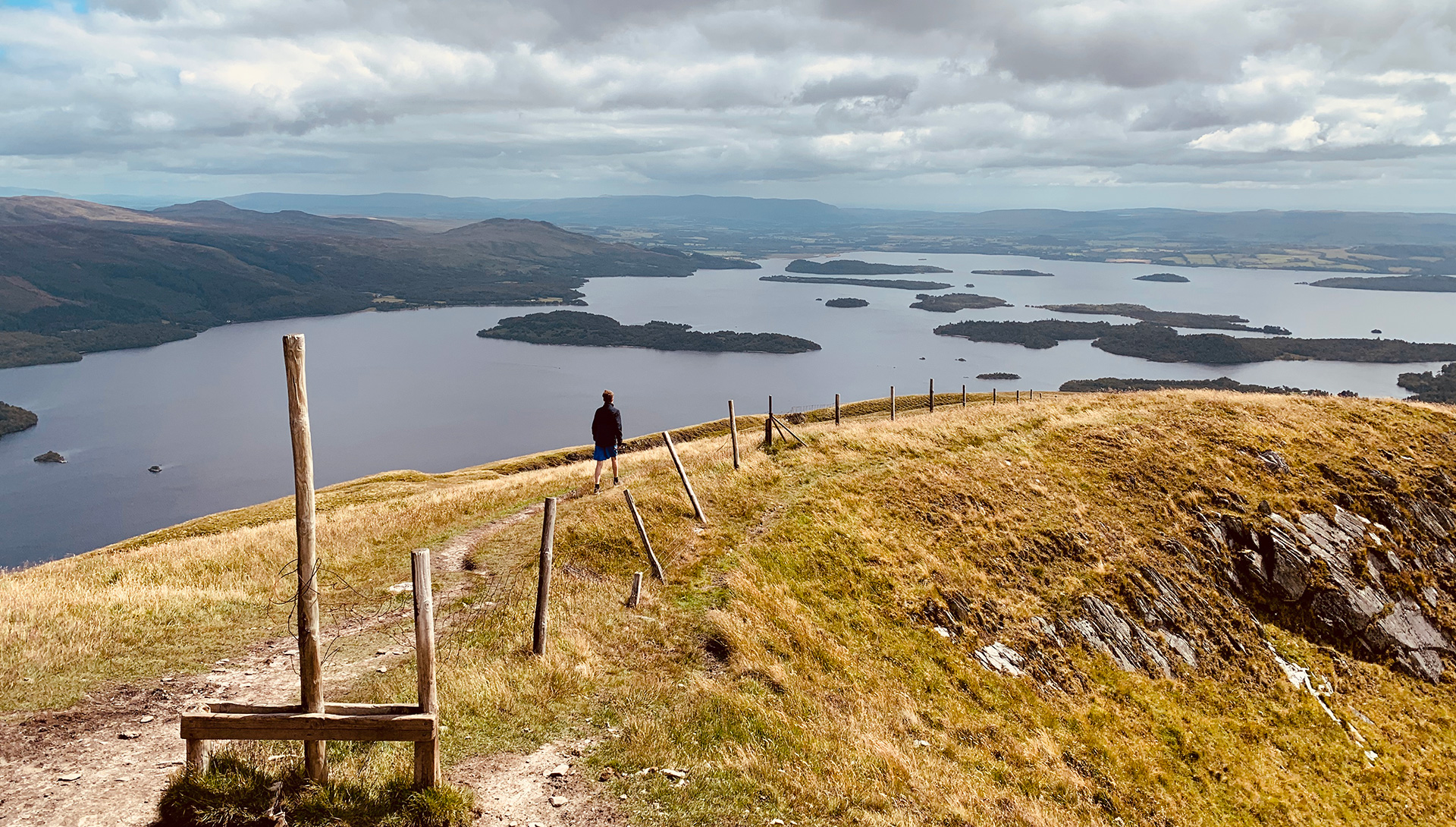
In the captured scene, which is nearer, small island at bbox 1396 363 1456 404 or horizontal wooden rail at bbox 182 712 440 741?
horizontal wooden rail at bbox 182 712 440 741

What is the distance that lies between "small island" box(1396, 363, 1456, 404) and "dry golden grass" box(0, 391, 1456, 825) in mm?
179806

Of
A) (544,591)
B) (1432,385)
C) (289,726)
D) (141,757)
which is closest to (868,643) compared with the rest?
(544,591)

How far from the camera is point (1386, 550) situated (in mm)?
31266

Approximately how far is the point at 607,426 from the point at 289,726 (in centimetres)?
1679

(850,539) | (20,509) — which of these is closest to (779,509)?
(850,539)

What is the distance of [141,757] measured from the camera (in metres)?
10.9

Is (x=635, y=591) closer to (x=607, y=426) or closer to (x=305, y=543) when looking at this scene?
(x=607, y=426)

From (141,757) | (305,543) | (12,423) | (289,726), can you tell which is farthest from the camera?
(12,423)

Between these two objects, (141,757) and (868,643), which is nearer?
(141,757)

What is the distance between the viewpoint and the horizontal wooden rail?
9141mm

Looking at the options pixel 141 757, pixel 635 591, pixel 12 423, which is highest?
pixel 141 757

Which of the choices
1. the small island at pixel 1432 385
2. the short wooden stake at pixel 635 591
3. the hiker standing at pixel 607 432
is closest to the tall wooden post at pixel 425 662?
the short wooden stake at pixel 635 591

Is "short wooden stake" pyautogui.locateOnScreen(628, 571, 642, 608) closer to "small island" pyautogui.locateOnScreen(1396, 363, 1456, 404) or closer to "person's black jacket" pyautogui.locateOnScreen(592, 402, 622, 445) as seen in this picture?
"person's black jacket" pyautogui.locateOnScreen(592, 402, 622, 445)

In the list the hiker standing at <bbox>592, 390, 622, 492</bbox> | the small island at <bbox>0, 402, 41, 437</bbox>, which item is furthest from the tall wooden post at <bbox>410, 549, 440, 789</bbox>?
the small island at <bbox>0, 402, 41, 437</bbox>
